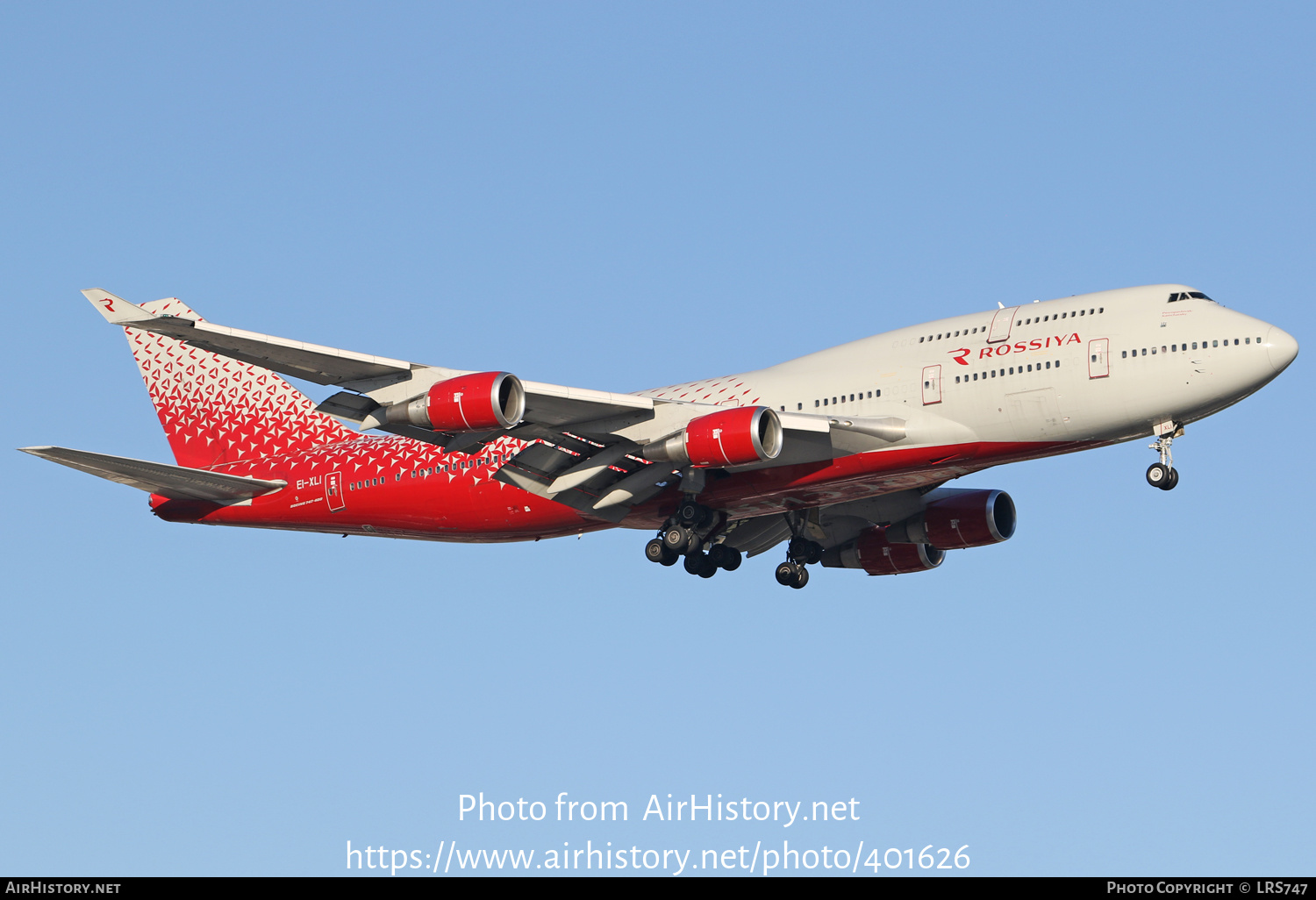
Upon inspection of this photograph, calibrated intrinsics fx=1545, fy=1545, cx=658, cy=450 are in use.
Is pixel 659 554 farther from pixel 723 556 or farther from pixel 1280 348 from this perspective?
pixel 1280 348

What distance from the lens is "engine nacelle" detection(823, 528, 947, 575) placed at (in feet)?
147

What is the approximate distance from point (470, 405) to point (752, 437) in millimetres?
6430

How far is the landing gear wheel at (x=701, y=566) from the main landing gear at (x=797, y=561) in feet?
8.98

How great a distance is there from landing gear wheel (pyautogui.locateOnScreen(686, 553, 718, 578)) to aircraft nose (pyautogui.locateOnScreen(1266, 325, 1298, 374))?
14.8m

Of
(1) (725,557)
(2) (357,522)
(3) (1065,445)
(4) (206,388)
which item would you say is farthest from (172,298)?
(3) (1065,445)

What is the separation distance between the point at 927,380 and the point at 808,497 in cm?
459

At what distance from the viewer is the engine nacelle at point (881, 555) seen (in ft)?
147

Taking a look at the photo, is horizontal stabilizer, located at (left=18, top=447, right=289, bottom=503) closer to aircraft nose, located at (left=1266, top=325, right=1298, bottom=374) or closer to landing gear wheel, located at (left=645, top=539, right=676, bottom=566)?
landing gear wheel, located at (left=645, top=539, right=676, bottom=566)

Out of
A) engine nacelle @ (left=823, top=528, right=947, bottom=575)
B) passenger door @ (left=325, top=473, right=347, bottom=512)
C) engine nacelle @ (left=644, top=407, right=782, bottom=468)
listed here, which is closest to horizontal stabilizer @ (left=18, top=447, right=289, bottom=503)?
passenger door @ (left=325, top=473, right=347, bottom=512)

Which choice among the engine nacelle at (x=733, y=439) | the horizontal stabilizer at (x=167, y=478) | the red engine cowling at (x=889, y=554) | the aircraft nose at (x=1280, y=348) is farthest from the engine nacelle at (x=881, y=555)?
the horizontal stabilizer at (x=167, y=478)

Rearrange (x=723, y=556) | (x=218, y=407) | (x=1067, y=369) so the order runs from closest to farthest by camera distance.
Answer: (x=1067, y=369) → (x=723, y=556) → (x=218, y=407)

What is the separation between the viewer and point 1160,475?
3509cm

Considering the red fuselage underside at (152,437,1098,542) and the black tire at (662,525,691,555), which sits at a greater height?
the red fuselage underside at (152,437,1098,542)

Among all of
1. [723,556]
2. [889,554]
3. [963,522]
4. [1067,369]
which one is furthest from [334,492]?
[1067,369]
